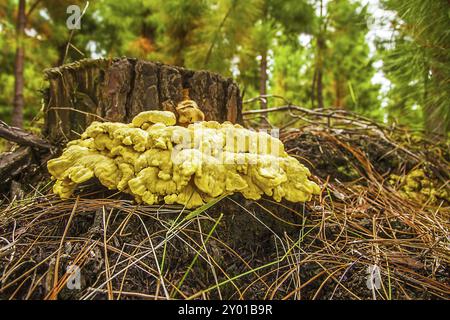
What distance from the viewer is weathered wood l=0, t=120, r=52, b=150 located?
1.61m

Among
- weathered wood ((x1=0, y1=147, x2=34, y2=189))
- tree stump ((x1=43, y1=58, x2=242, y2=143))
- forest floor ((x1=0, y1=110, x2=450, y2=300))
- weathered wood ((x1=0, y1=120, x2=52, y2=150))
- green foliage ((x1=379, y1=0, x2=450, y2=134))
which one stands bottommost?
forest floor ((x1=0, y1=110, x2=450, y2=300))

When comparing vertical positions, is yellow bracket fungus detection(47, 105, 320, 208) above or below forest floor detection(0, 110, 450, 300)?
above

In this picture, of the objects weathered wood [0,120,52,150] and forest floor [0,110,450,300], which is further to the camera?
weathered wood [0,120,52,150]

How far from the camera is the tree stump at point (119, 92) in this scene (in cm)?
172

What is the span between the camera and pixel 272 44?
14.9ft

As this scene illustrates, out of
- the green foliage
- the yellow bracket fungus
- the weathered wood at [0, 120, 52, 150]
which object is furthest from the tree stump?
the green foliage

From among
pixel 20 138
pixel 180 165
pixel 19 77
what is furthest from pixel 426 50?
pixel 19 77

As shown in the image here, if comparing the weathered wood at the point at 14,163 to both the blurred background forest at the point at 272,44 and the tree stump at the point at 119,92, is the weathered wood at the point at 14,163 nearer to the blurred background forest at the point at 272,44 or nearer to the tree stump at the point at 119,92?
the tree stump at the point at 119,92

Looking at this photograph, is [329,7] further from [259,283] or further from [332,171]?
[259,283]

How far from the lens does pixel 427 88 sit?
2.34 metres

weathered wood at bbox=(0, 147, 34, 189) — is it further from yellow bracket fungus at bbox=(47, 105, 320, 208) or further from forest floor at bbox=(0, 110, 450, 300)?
yellow bracket fungus at bbox=(47, 105, 320, 208)

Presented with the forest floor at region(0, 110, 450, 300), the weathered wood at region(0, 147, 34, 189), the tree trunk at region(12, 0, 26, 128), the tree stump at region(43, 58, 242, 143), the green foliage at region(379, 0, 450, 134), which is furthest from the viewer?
the tree trunk at region(12, 0, 26, 128)

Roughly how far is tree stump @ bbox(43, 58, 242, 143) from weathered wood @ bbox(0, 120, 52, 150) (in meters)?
0.07

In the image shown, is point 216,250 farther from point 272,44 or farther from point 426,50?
point 272,44
